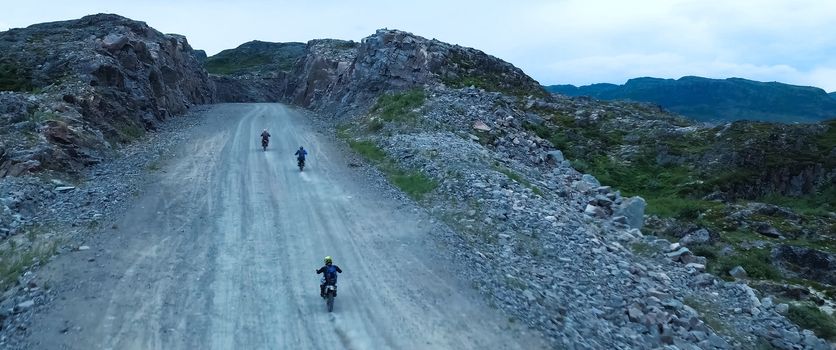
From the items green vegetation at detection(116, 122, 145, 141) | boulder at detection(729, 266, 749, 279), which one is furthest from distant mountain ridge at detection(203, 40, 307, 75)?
boulder at detection(729, 266, 749, 279)

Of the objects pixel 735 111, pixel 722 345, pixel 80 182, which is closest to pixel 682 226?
pixel 722 345

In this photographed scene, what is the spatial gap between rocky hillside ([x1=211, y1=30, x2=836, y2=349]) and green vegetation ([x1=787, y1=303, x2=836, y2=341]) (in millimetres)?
51

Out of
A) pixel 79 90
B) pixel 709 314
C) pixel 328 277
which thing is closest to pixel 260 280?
pixel 328 277

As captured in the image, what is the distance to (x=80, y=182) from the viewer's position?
2223 centimetres

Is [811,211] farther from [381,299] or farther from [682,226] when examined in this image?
[381,299]

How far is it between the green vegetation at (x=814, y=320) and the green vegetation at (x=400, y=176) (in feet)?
40.7

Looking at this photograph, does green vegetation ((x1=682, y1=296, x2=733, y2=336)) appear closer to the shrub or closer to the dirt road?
the shrub

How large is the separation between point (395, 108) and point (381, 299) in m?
24.8

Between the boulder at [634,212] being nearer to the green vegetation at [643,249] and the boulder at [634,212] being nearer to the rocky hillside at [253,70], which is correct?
the green vegetation at [643,249]

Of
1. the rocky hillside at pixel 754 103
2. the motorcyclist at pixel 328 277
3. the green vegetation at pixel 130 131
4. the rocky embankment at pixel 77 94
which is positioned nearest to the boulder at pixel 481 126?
the rocky embankment at pixel 77 94

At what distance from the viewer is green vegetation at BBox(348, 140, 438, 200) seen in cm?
2211

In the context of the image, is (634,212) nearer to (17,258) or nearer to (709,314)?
(709,314)

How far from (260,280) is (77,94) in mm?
24185

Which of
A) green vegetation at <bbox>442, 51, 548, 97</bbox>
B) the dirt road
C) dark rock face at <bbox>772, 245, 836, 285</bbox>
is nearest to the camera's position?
the dirt road
